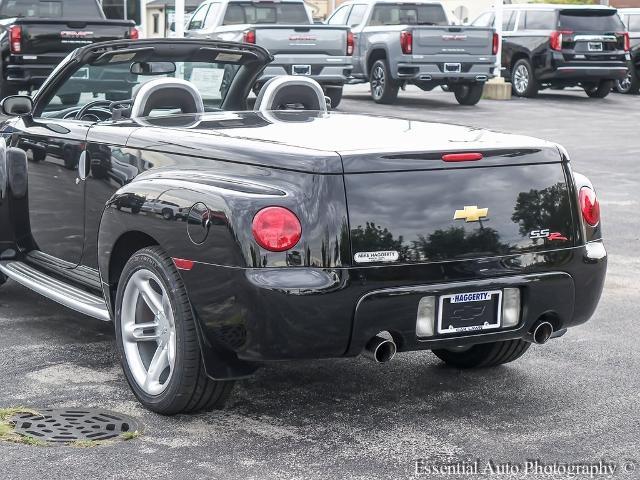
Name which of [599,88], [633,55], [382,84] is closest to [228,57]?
[382,84]

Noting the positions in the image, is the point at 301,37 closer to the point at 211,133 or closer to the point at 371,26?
the point at 371,26

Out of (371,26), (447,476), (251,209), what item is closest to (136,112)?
(251,209)

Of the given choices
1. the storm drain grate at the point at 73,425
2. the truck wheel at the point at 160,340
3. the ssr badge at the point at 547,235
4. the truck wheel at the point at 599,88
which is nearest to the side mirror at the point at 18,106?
the truck wheel at the point at 160,340

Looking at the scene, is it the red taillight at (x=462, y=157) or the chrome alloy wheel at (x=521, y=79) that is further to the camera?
the chrome alloy wheel at (x=521, y=79)

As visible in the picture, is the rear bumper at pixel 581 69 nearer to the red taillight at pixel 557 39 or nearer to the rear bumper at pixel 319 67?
the red taillight at pixel 557 39

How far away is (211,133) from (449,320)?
4.46 ft

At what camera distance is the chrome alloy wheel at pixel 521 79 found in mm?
26406

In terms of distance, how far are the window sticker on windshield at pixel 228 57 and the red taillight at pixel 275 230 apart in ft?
8.33

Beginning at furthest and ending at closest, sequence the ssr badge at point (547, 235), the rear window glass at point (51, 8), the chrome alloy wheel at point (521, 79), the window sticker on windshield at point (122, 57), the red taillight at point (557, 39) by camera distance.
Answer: the chrome alloy wheel at point (521, 79), the red taillight at point (557, 39), the rear window glass at point (51, 8), the window sticker on windshield at point (122, 57), the ssr badge at point (547, 235)

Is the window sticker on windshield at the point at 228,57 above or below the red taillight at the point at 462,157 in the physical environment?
above

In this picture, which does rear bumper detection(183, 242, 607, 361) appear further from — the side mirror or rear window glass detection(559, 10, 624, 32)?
rear window glass detection(559, 10, 624, 32)

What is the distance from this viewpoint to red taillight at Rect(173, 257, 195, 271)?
4.87 metres

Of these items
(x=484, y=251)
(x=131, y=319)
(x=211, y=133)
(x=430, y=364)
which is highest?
(x=211, y=133)

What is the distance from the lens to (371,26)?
24469mm
